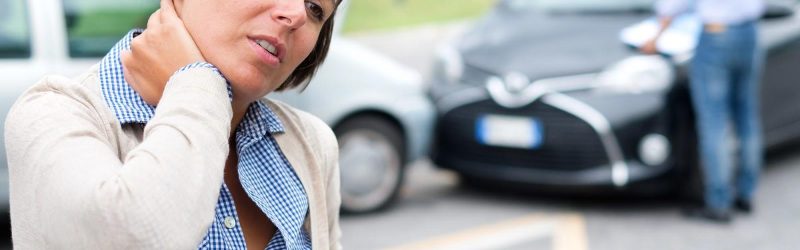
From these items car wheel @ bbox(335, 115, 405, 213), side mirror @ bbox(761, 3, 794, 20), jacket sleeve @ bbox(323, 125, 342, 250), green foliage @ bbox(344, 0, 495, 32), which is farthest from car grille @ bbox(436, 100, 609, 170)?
green foliage @ bbox(344, 0, 495, 32)

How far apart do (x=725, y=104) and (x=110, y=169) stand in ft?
15.7

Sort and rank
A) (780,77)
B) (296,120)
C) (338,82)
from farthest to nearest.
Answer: (780,77)
(338,82)
(296,120)

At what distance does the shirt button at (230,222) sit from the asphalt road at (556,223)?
12.6ft

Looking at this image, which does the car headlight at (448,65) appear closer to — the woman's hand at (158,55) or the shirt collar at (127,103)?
the shirt collar at (127,103)

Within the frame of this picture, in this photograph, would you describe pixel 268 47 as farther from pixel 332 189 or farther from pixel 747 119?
pixel 747 119

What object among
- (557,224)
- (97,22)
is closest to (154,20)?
(97,22)

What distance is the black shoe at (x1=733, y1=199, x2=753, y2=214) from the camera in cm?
572

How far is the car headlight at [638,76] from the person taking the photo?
556 centimetres

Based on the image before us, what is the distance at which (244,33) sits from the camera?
1300mm

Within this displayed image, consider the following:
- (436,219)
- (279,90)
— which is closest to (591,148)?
(436,219)

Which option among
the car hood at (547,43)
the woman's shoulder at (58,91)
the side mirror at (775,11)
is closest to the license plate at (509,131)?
the car hood at (547,43)

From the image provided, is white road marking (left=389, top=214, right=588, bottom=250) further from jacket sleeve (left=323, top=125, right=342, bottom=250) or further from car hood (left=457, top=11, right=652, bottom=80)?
jacket sleeve (left=323, top=125, right=342, bottom=250)

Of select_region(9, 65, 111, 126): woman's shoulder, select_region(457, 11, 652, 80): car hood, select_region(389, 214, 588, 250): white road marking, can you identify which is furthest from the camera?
select_region(457, 11, 652, 80): car hood

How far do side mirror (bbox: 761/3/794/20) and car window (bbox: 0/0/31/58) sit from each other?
148 inches
